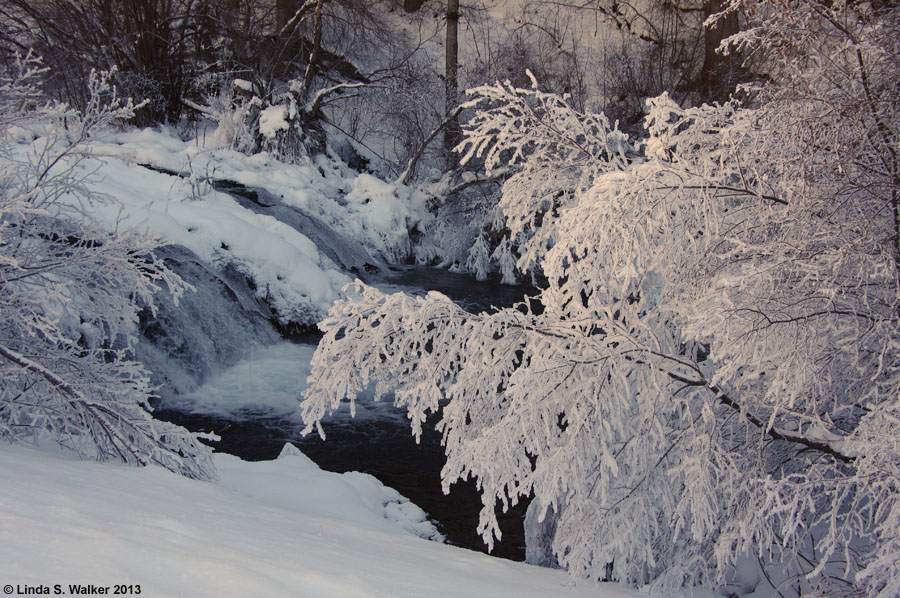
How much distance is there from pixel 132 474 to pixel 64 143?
29.0 feet

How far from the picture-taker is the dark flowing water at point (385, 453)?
479 cm

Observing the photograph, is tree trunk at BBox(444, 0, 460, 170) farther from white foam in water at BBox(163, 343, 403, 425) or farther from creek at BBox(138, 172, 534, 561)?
white foam in water at BBox(163, 343, 403, 425)

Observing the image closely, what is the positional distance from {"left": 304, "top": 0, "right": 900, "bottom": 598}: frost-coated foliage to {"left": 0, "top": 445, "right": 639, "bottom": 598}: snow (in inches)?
15.4

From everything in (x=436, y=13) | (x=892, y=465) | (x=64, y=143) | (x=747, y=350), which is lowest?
(x=892, y=465)

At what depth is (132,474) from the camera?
9.97ft

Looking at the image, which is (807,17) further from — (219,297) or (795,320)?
(219,297)

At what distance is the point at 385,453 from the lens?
5820 mm

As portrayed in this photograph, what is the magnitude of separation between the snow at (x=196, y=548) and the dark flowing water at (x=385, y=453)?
61.6 inches

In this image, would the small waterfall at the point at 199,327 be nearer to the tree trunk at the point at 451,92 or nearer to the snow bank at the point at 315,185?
the snow bank at the point at 315,185

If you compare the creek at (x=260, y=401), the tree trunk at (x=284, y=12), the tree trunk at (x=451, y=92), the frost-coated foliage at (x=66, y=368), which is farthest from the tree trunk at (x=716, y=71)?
the frost-coated foliage at (x=66, y=368)

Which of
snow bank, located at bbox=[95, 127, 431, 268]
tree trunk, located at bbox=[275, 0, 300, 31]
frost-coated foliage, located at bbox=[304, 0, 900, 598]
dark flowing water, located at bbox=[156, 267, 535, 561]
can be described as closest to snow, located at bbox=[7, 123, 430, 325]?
snow bank, located at bbox=[95, 127, 431, 268]

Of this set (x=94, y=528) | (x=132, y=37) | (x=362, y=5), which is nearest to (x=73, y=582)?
(x=94, y=528)

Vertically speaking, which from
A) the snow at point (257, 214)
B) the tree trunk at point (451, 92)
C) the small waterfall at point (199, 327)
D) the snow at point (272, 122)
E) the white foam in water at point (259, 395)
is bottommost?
the white foam in water at point (259, 395)

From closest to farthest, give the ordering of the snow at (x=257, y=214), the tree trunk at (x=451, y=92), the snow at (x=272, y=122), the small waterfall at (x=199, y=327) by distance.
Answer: the small waterfall at (x=199, y=327), the snow at (x=257, y=214), the snow at (x=272, y=122), the tree trunk at (x=451, y=92)
